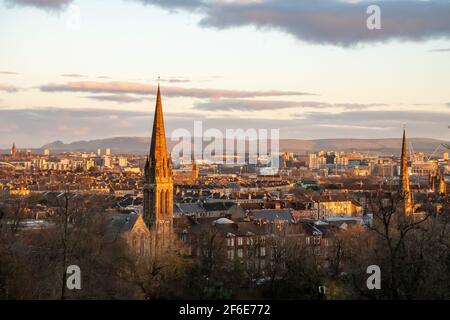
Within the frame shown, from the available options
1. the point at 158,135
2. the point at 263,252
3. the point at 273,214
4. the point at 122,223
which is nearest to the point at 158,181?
the point at 158,135

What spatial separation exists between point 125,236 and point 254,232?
1018 centimetres

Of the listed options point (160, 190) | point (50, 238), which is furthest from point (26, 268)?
point (160, 190)

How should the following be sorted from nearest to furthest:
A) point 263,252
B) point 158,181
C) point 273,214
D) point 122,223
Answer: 1. point 263,252
2. point 122,223
3. point 158,181
4. point 273,214

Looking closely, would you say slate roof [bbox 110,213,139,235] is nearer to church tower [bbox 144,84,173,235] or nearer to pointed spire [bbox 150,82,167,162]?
church tower [bbox 144,84,173,235]

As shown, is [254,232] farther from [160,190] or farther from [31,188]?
[31,188]

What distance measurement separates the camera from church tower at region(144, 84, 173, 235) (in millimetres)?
51500

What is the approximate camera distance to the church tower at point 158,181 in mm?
51500

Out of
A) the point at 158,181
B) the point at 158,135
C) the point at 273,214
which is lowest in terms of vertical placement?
the point at 273,214

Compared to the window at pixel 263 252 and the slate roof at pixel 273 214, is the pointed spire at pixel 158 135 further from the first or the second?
the slate roof at pixel 273 214

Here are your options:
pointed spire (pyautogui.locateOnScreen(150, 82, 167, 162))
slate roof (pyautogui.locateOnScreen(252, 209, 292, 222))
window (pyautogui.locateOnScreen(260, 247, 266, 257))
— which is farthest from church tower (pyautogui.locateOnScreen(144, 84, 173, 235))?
slate roof (pyautogui.locateOnScreen(252, 209, 292, 222))

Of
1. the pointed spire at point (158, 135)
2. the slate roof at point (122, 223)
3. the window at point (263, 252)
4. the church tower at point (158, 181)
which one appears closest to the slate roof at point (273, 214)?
the church tower at point (158, 181)

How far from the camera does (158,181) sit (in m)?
51.9

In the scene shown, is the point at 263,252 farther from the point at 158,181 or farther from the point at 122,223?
the point at 158,181
